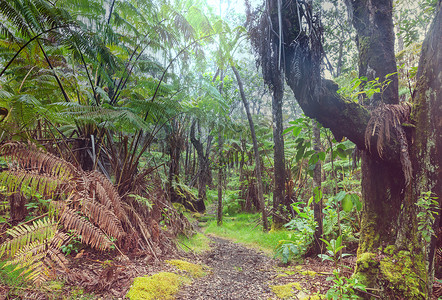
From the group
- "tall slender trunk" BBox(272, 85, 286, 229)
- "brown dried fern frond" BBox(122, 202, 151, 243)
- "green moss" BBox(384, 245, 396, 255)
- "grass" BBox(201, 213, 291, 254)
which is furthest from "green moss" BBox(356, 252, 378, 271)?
"tall slender trunk" BBox(272, 85, 286, 229)

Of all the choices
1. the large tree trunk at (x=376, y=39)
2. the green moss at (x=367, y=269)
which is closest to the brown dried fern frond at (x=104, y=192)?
the green moss at (x=367, y=269)

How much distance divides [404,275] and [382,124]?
1294 millimetres

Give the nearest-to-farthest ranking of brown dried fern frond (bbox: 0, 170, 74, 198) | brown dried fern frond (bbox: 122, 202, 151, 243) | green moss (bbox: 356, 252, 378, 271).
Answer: brown dried fern frond (bbox: 0, 170, 74, 198)
green moss (bbox: 356, 252, 378, 271)
brown dried fern frond (bbox: 122, 202, 151, 243)

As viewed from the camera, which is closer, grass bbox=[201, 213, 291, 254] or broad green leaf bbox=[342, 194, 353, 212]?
broad green leaf bbox=[342, 194, 353, 212]

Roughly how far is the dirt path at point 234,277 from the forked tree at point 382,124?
123 centimetres

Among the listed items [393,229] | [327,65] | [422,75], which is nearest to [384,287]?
[393,229]

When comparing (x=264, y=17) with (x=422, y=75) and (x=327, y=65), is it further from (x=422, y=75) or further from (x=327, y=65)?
(x=422, y=75)

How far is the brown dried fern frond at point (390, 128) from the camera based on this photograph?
2100mm

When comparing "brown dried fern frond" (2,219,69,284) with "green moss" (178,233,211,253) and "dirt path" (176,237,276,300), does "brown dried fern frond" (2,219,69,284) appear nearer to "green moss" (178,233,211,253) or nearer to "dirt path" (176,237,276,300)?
"dirt path" (176,237,276,300)

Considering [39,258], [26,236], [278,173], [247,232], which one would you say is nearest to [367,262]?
[39,258]

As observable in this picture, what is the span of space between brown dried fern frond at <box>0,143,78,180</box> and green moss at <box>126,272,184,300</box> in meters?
1.13

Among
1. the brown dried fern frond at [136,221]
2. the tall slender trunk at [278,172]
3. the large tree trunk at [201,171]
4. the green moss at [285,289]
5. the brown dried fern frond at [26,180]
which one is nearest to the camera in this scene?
the brown dried fern frond at [26,180]

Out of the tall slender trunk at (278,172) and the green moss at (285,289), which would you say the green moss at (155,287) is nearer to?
the green moss at (285,289)

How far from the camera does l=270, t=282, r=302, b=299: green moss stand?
251cm
